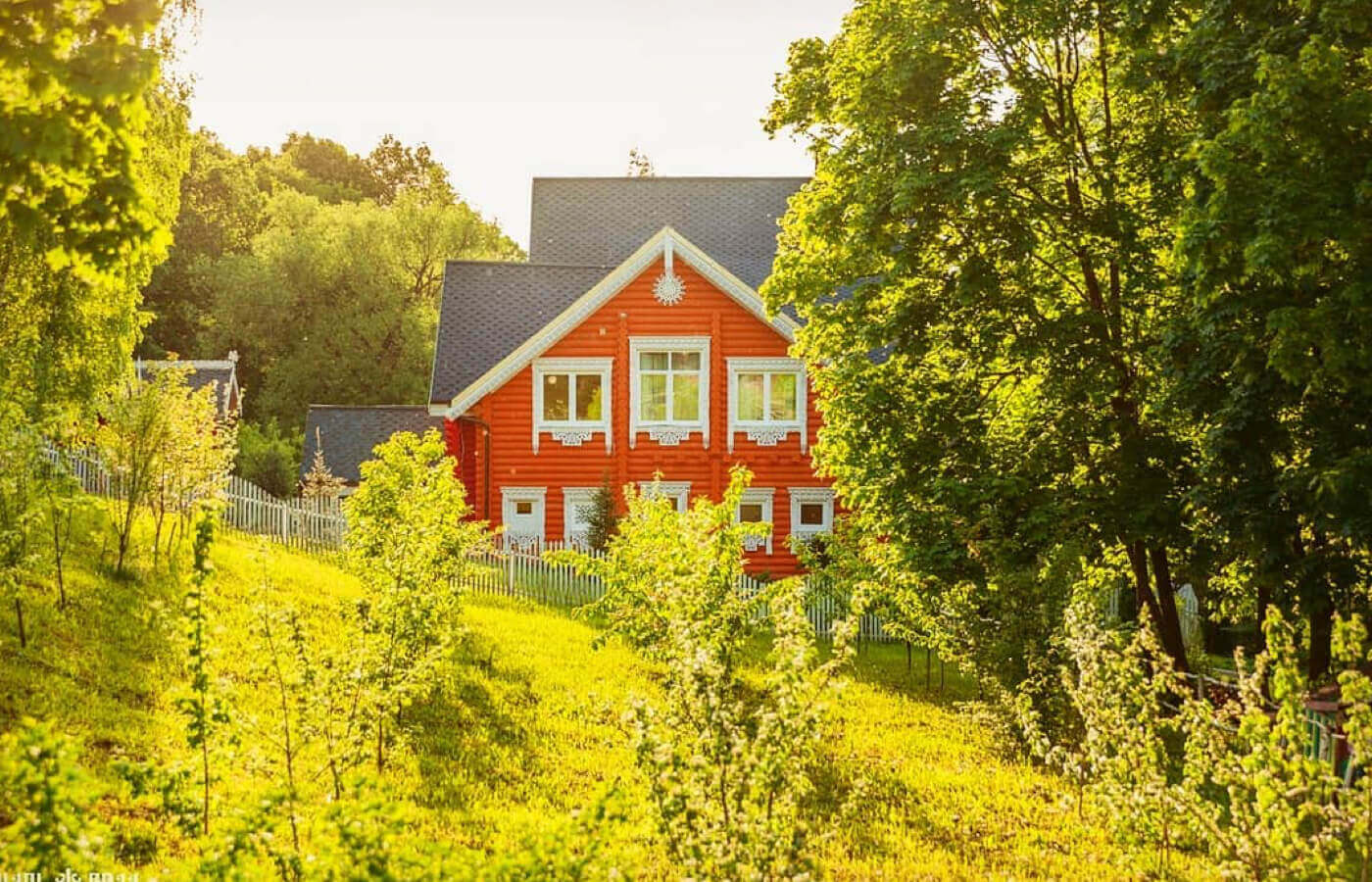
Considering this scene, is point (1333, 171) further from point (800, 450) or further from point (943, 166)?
point (800, 450)

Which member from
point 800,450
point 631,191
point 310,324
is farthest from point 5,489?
point 310,324

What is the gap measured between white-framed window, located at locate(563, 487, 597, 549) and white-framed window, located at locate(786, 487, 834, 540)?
5017mm

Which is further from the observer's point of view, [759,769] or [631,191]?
[631,191]

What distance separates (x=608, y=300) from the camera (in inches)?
1215

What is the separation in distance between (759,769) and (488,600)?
61.9 ft

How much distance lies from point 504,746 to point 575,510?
17.6 meters

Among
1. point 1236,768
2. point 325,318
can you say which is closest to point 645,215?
point 325,318

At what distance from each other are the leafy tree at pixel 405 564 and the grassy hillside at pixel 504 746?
1000 millimetres

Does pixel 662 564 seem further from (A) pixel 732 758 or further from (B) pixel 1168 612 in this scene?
(B) pixel 1168 612

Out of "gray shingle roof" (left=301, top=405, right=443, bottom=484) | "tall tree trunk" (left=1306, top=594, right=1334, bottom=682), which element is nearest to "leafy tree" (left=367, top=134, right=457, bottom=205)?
"gray shingle roof" (left=301, top=405, right=443, bottom=484)

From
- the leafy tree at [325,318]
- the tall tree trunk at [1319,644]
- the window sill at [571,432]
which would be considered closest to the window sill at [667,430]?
the window sill at [571,432]

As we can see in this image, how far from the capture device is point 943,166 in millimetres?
17109

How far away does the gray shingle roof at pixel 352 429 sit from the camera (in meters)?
48.7

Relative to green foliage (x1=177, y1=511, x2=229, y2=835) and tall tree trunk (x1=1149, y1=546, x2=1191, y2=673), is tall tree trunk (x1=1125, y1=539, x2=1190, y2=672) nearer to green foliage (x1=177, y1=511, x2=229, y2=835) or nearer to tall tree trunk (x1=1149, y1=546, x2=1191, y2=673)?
tall tree trunk (x1=1149, y1=546, x2=1191, y2=673)
